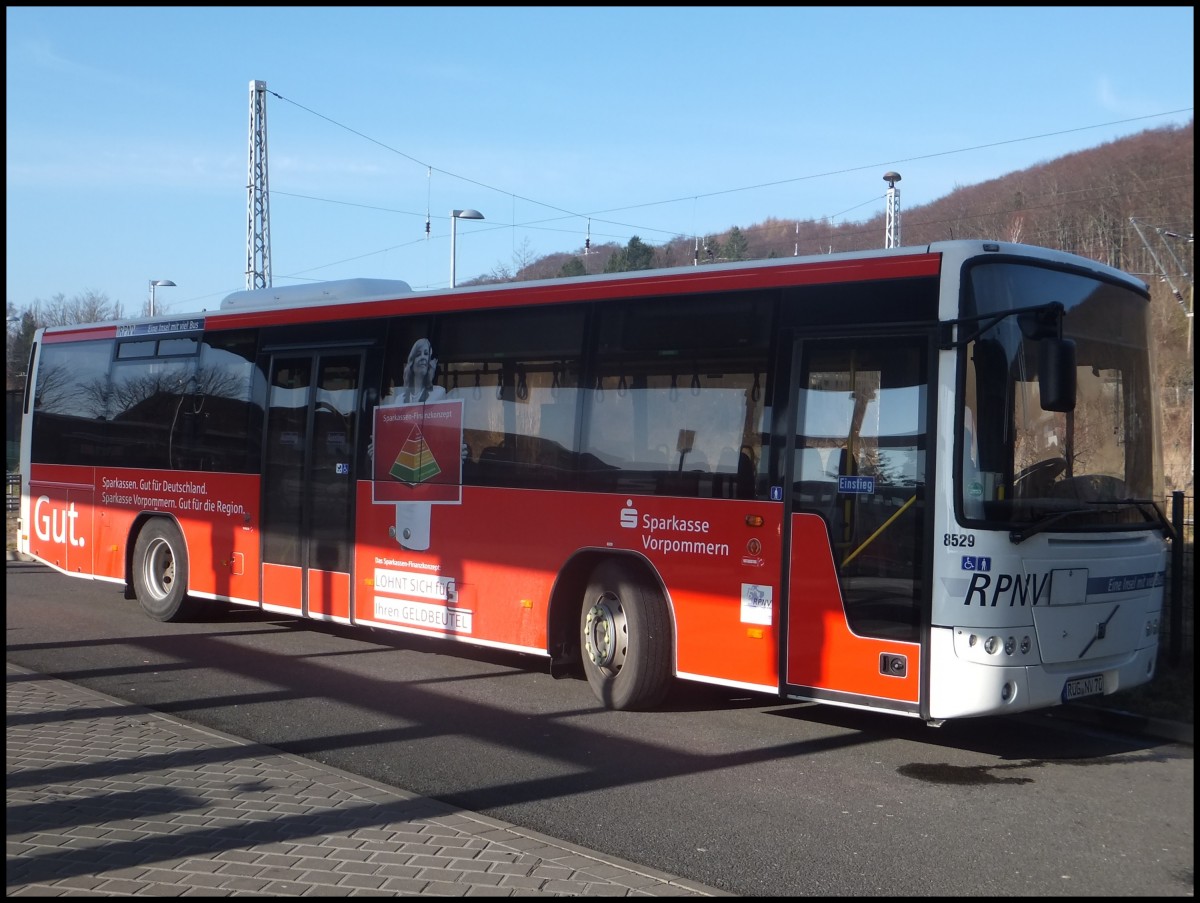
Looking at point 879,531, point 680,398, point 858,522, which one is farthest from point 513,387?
point 879,531

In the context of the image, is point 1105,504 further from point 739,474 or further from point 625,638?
point 625,638

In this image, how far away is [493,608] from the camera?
1000cm

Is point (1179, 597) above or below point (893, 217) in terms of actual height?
below

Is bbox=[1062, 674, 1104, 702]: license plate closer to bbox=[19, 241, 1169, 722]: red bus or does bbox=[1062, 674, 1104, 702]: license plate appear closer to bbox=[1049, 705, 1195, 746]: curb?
bbox=[19, 241, 1169, 722]: red bus

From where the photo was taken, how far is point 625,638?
356 inches

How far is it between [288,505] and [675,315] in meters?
5.03

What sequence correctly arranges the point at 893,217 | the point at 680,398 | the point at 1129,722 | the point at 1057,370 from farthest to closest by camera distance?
the point at 893,217 < the point at 680,398 < the point at 1129,722 < the point at 1057,370

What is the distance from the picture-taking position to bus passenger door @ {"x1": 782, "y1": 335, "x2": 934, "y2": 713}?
7391 mm

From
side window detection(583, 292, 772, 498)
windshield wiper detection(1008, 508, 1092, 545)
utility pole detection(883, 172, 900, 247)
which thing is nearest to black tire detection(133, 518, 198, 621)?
side window detection(583, 292, 772, 498)

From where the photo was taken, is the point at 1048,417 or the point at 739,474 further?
Result: the point at 739,474

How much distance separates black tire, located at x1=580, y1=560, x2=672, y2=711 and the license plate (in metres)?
2.77

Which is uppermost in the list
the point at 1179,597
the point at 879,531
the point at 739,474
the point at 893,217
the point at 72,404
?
the point at 893,217

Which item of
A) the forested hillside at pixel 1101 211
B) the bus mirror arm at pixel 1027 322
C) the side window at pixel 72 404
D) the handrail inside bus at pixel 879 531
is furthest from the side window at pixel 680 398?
the forested hillside at pixel 1101 211

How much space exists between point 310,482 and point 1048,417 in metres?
7.10
